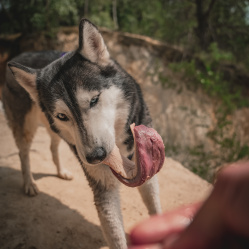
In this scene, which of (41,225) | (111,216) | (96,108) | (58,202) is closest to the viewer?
(96,108)

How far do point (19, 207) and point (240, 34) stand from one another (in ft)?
26.4

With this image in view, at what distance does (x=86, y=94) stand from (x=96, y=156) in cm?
57

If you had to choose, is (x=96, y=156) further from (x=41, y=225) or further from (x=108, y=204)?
(x=41, y=225)

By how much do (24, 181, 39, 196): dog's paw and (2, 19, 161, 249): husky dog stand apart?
1.34 meters

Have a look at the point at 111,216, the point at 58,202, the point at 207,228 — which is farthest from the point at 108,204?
the point at 207,228

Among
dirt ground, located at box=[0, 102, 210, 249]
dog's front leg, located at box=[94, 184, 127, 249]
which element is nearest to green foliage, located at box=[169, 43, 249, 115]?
dirt ground, located at box=[0, 102, 210, 249]

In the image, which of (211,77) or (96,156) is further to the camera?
(211,77)

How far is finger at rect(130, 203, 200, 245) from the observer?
0.54 meters

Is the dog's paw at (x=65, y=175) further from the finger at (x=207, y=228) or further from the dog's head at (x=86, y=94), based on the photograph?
the finger at (x=207, y=228)

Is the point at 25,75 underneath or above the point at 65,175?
above

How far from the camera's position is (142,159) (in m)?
1.79

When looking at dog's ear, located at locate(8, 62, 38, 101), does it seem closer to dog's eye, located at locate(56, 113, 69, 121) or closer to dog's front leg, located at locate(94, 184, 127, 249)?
dog's eye, located at locate(56, 113, 69, 121)

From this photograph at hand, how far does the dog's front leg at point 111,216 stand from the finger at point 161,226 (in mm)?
1847

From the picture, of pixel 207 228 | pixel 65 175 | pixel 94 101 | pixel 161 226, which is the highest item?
pixel 207 228
